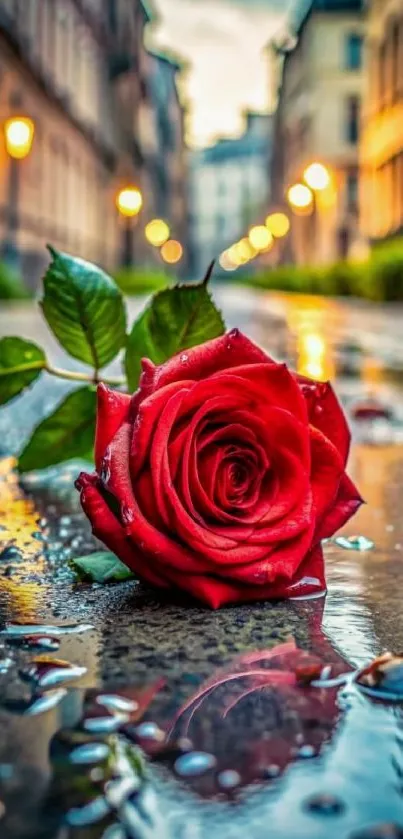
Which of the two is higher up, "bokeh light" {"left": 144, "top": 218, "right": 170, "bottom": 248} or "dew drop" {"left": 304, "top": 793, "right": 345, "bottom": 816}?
"bokeh light" {"left": 144, "top": 218, "right": 170, "bottom": 248}

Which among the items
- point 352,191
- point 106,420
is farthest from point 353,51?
point 106,420

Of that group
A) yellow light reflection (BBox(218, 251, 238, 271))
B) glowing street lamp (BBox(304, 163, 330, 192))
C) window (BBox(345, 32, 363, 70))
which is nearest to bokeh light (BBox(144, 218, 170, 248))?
window (BBox(345, 32, 363, 70))

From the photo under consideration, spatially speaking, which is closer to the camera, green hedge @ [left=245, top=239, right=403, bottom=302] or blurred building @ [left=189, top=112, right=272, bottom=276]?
green hedge @ [left=245, top=239, right=403, bottom=302]

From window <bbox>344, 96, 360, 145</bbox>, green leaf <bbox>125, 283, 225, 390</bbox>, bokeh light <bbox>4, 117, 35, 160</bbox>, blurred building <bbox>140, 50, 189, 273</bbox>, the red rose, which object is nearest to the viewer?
the red rose

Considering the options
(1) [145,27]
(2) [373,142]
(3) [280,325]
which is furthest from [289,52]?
(3) [280,325]

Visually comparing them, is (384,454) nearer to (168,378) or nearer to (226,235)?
(168,378)

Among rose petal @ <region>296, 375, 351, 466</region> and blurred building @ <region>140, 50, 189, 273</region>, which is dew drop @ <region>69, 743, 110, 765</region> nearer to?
rose petal @ <region>296, 375, 351, 466</region>
